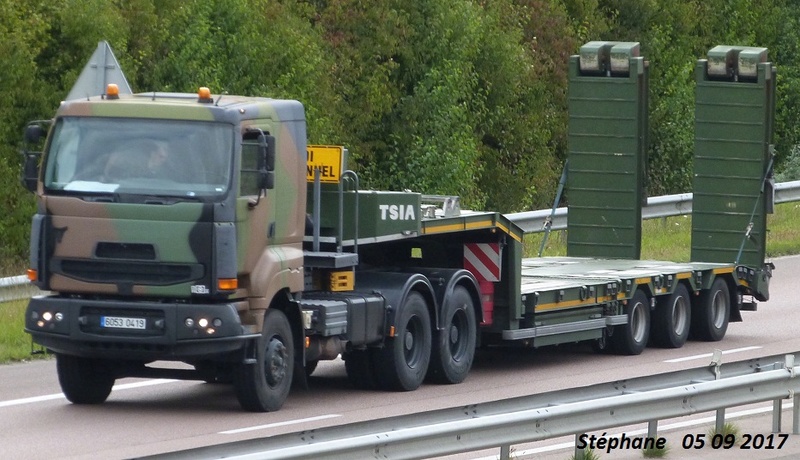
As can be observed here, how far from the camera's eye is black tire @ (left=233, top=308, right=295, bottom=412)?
1295 cm

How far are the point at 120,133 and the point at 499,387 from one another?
14.6 feet

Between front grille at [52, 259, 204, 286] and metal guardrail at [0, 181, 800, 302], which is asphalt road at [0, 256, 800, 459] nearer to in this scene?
front grille at [52, 259, 204, 286]

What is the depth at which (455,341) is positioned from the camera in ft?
51.5

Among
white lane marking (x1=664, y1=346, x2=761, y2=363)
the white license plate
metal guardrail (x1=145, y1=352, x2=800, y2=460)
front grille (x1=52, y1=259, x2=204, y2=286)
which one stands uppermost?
front grille (x1=52, y1=259, x2=204, y2=286)

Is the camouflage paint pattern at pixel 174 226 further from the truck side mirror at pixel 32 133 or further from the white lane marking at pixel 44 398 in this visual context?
the white lane marking at pixel 44 398

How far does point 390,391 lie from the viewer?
14836mm

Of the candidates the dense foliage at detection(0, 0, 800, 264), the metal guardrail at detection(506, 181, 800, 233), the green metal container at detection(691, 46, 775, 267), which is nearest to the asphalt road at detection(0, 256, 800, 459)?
the green metal container at detection(691, 46, 775, 267)

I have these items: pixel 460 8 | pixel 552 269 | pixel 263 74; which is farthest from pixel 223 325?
pixel 460 8

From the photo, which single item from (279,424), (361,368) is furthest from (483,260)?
(279,424)

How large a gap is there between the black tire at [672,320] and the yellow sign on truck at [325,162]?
216 inches

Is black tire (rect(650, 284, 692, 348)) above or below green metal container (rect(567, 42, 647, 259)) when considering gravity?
below

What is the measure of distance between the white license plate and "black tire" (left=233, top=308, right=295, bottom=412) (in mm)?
855

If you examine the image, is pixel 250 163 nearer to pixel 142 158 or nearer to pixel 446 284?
pixel 142 158

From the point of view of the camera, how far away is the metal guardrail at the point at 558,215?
18453mm
